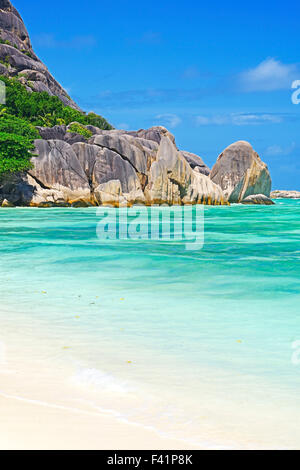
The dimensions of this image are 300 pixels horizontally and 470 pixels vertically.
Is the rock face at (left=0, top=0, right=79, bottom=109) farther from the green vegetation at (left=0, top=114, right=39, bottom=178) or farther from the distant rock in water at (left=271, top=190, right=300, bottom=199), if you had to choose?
the distant rock in water at (left=271, top=190, right=300, bottom=199)

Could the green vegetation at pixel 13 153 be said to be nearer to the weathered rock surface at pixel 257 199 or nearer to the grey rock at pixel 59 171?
the grey rock at pixel 59 171

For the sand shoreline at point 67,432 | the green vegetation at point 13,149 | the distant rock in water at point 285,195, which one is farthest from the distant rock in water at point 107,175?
the distant rock in water at point 285,195

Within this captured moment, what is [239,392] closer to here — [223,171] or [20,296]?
[20,296]

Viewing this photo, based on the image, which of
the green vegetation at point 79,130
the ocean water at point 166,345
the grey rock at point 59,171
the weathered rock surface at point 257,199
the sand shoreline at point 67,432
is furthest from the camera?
the weathered rock surface at point 257,199

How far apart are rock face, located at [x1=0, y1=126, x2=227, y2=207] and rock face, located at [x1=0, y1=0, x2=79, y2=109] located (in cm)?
3584

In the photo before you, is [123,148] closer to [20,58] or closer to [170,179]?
[170,179]

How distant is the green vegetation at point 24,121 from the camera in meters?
34.0

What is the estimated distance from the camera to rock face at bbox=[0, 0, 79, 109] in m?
74.9

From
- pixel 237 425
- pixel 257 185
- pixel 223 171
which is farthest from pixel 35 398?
pixel 257 185

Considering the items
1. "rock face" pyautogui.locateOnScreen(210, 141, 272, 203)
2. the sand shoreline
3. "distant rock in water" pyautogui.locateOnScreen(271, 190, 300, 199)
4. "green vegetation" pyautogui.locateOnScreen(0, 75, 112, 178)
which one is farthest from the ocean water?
"distant rock in water" pyautogui.locateOnScreen(271, 190, 300, 199)

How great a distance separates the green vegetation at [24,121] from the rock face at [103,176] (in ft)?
4.50

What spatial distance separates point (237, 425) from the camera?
8.98 ft

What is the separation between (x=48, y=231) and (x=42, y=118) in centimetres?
4228

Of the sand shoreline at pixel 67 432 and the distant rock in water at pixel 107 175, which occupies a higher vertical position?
the distant rock in water at pixel 107 175
